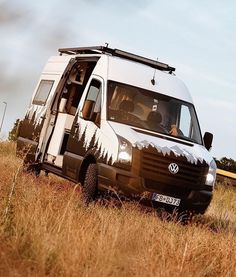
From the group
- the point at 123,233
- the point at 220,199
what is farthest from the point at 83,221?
the point at 220,199

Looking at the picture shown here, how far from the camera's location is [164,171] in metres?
9.54

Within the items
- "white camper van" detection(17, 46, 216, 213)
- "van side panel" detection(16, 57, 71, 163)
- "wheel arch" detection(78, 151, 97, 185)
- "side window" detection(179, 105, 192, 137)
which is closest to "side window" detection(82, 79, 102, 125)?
"white camper van" detection(17, 46, 216, 213)

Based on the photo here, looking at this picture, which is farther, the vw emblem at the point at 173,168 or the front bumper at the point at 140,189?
the vw emblem at the point at 173,168

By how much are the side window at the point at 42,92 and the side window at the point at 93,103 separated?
2235 mm

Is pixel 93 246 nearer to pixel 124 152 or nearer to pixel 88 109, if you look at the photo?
pixel 124 152

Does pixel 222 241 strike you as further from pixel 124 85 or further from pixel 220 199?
pixel 220 199

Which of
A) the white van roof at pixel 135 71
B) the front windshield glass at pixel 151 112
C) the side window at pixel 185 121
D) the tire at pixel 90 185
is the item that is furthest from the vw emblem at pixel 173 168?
the white van roof at pixel 135 71

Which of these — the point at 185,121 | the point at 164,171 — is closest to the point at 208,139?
the point at 185,121

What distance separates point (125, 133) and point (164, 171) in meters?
0.86

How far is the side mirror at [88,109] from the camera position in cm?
1002

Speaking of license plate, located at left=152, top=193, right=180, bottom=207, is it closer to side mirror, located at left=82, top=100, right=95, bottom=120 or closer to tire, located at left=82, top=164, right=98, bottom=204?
tire, located at left=82, top=164, right=98, bottom=204

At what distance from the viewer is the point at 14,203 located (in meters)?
6.97

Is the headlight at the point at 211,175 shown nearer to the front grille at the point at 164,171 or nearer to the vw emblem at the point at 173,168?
the front grille at the point at 164,171

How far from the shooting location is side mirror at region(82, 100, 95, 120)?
394 inches
